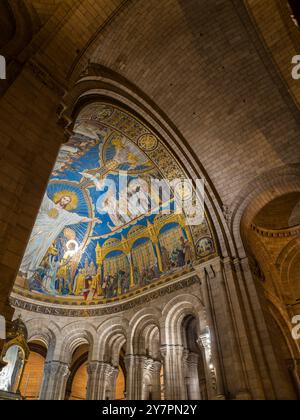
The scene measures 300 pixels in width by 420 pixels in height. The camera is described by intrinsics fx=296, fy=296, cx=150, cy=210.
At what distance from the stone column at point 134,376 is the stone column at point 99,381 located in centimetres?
111

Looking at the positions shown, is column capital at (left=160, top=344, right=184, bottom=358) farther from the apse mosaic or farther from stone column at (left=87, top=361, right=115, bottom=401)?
stone column at (left=87, top=361, right=115, bottom=401)

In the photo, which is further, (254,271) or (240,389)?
(254,271)

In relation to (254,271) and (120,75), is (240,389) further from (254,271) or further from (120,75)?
(120,75)

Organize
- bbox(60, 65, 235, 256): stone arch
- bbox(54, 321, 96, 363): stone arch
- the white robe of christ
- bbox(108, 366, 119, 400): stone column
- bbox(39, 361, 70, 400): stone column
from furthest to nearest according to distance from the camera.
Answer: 1. the white robe of christ
2. bbox(54, 321, 96, 363): stone arch
3. bbox(108, 366, 119, 400): stone column
4. bbox(39, 361, 70, 400): stone column
5. bbox(60, 65, 235, 256): stone arch

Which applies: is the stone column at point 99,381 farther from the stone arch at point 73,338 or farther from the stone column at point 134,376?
the stone column at point 134,376

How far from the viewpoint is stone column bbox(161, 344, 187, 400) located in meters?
8.75

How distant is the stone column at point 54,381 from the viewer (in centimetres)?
1031

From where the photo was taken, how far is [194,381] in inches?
411

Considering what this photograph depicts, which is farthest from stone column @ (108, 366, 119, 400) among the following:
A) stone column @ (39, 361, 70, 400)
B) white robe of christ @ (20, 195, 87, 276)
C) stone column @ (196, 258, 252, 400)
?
stone column @ (196, 258, 252, 400)

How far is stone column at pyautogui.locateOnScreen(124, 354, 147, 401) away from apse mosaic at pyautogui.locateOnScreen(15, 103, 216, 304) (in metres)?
2.35

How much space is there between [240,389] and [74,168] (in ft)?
28.1

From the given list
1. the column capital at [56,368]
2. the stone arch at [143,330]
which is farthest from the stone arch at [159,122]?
the column capital at [56,368]

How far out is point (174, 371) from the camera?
911 cm
